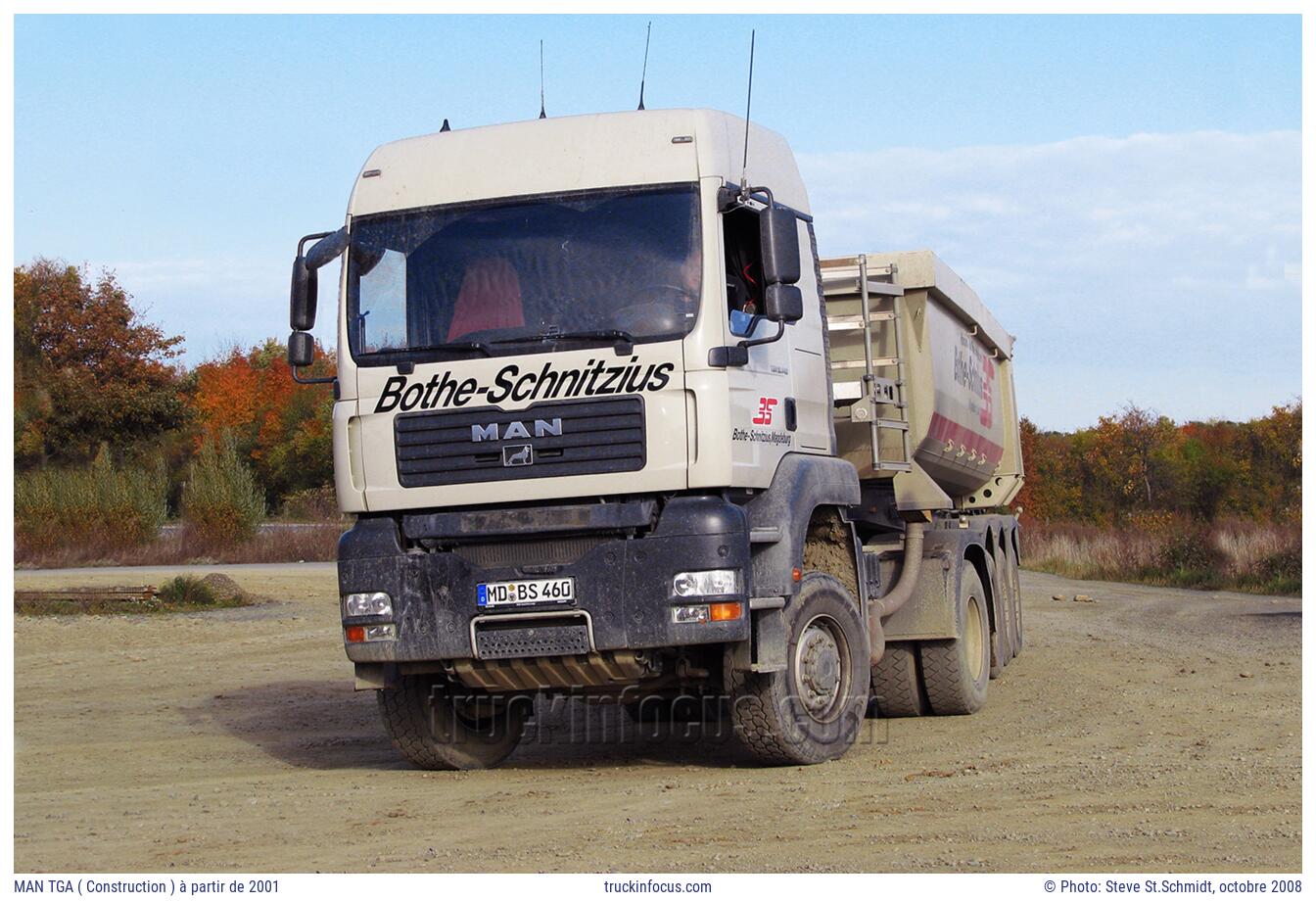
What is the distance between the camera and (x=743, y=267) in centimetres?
860

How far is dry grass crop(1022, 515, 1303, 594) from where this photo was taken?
27562 mm

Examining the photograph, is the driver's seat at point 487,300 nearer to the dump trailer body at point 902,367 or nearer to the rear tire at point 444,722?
the rear tire at point 444,722

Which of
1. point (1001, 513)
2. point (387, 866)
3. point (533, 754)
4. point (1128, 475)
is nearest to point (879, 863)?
point (387, 866)

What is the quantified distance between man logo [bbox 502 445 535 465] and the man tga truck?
0.04 ft

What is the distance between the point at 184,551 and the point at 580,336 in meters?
26.9

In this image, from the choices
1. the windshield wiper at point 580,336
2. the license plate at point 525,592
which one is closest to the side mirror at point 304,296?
the windshield wiper at point 580,336

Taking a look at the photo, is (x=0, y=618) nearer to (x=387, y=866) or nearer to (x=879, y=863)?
(x=387, y=866)

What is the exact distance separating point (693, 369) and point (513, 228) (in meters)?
1.35

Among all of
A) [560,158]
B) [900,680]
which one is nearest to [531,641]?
[560,158]

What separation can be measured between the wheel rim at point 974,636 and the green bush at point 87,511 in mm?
24704

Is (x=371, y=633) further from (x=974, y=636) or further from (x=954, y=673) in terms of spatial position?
(x=974, y=636)

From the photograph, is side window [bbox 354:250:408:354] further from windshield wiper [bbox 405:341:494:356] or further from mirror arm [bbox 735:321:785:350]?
mirror arm [bbox 735:321:785:350]

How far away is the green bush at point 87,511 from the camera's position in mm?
33125

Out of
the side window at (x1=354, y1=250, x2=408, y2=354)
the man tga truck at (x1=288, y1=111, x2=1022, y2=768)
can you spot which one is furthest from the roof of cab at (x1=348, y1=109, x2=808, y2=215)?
the side window at (x1=354, y1=250, x2=408, y2=354)
